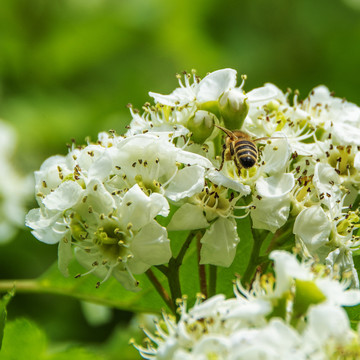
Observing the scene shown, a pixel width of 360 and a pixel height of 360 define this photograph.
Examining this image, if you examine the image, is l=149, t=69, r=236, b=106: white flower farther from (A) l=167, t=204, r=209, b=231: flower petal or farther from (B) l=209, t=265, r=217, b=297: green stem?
(B) l=209, t=265, r=217, b=297: green stem

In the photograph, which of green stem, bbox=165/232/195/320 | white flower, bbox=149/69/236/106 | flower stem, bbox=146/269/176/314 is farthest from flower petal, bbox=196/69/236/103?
flower stem, bbox=146/269/176/314

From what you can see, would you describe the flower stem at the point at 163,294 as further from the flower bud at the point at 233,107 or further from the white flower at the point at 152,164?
the flower bud at the point at 233,107

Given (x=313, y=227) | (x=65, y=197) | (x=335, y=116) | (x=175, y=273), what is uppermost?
(x=335, y=116)

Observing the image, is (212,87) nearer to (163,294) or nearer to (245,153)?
(245,153)

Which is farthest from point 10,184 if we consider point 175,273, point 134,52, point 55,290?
point 175,273

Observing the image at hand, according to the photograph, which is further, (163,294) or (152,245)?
(163,294)

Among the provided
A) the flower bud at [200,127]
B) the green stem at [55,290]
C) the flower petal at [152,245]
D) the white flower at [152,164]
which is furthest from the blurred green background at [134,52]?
the flower petal at [152,245]

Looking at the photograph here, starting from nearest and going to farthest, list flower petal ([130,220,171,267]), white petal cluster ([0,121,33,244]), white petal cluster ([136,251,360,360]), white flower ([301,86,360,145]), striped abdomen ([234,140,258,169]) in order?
white petal cluster ([136,251,360,360]), flower petal ([130,220,171,267]), striped abdomen ([234,140,258,169]), white flower ([301,86,360,145]), white petal cluster ([0,121,33,244])
